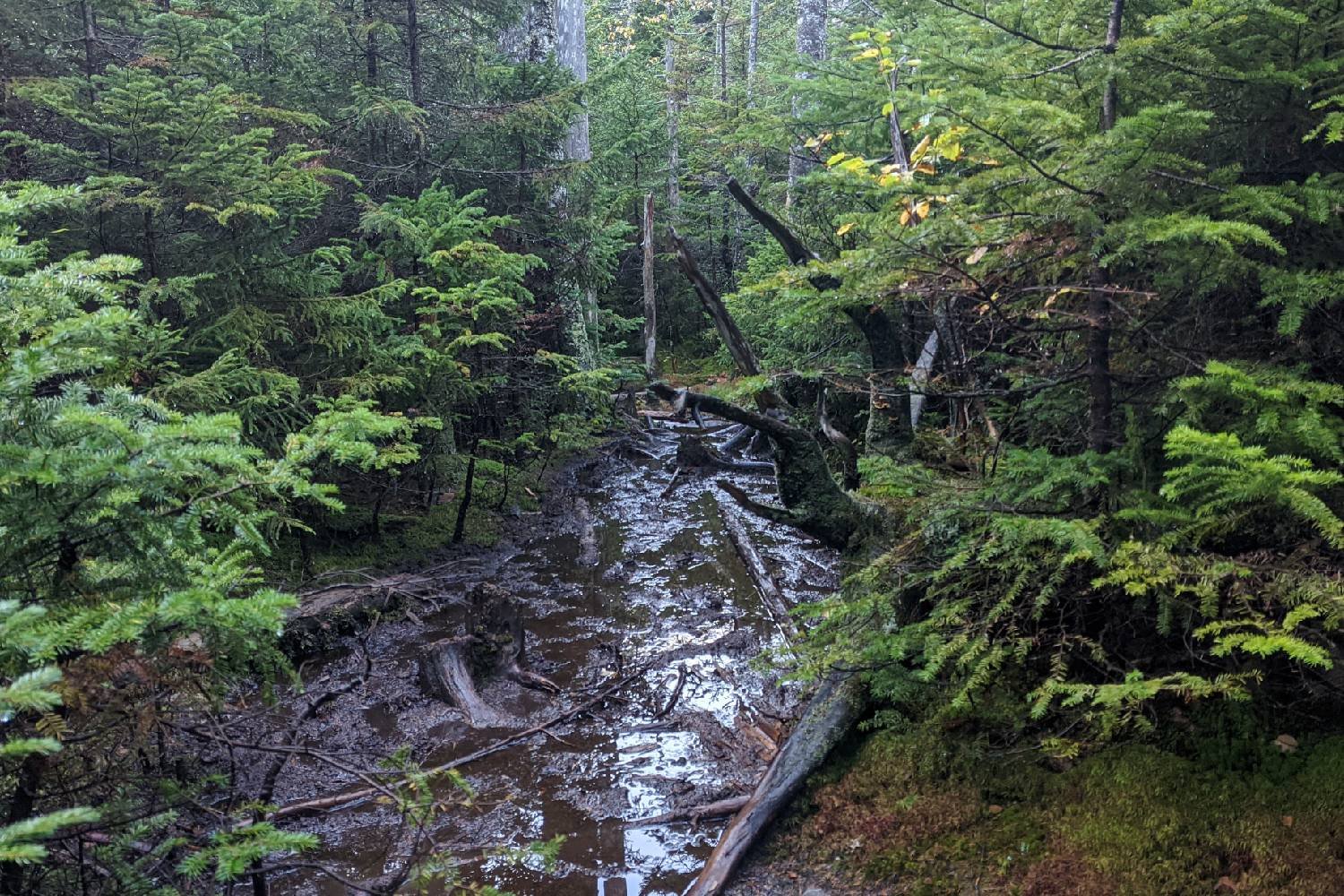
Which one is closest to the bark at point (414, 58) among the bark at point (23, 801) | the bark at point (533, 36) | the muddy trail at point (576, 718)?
the bark at point (533, 36)

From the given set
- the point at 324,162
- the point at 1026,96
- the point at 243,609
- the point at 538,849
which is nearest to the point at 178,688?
the point at 243,609

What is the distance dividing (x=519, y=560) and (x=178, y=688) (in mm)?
7104

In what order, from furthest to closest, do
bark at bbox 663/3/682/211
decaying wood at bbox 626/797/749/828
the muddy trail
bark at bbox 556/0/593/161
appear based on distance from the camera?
bark at bbox 663/3/682/211, bark at bbox 556/0/593/161, decaying wood at bbox 626/797/749/828, the muddy trail

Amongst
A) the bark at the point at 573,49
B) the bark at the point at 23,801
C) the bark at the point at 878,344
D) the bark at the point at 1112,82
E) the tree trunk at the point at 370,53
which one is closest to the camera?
the bark at the point at 23,801

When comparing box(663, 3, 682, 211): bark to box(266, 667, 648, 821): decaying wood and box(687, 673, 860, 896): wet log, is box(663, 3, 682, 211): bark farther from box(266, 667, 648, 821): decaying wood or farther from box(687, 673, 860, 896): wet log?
box(687, 673, 860, 896): wet log

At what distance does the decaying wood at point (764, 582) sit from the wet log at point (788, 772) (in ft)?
5.53

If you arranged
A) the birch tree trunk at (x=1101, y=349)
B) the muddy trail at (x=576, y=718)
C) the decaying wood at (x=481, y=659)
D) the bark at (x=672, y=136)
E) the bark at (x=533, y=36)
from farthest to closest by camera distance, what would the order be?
the bark at (x=672, y=136) < the bark at (x=533, y=36) < the decaying wood at (x=481, y=659) < the muddy trail at (x=576, y=718) < the birch tree trunk at (x=1101, y=349)

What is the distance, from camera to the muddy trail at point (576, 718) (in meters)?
4.85

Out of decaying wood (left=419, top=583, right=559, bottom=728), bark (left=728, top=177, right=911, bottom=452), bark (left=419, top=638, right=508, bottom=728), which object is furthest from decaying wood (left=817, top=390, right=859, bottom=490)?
bark (left=419, top=638, right=508, bottom=728)

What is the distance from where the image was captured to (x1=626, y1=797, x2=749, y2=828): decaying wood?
511 centimetres

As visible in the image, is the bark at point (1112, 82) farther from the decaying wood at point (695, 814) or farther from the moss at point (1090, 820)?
the decaying wood at point (695, 814)

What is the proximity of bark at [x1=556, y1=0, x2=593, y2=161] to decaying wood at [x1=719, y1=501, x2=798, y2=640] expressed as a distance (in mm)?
8390

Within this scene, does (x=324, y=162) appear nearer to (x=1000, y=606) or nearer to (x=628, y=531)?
(x=628, y=531)

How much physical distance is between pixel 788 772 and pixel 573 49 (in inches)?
552
